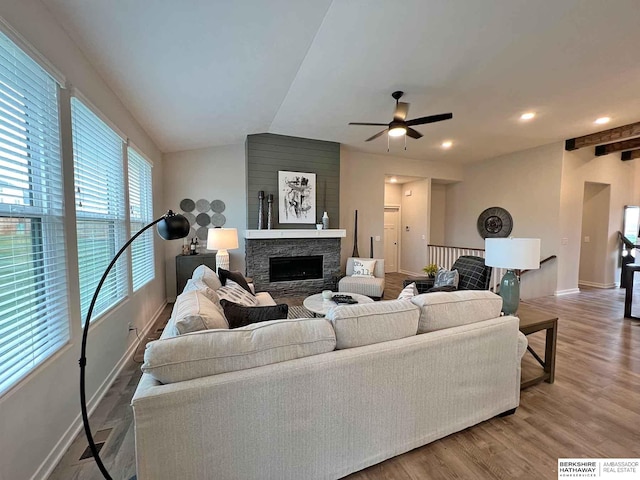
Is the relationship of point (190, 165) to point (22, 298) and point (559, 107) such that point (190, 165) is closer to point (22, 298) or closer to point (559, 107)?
point (22, 298)

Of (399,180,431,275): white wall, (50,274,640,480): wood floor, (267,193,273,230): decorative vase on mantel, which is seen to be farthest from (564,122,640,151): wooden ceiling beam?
(267,193,273,230): decorative vase on mantel

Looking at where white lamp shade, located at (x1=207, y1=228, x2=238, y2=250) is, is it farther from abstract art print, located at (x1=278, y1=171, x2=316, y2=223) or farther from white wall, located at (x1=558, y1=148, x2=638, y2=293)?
white wall, located at (x1=558, y1=148, x2=638, y2=293)

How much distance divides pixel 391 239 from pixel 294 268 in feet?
11.8

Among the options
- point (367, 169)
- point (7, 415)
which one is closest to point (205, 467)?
point (7, 415)

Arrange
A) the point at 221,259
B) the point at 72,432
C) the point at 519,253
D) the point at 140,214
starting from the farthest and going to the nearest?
the point at 221,259
the point at 140,214
the point at 519,253
the point at 72,432

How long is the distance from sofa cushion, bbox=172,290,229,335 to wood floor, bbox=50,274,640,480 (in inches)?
35.3

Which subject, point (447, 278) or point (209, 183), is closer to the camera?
point (447, 278)

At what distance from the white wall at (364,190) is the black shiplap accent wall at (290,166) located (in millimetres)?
493

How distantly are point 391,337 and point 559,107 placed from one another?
4.39m

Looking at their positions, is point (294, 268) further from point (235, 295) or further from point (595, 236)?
point (595, 236)

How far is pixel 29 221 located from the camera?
Result: 1.53 meters

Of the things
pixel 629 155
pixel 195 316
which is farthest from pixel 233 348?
pixel 629 155

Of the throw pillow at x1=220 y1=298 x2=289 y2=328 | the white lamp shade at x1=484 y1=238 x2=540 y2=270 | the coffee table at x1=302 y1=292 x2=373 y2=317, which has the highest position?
the white lamp shade at x1=484 y1=238 x2=540 y2=270

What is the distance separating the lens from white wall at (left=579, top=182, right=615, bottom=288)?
20.5 feet
